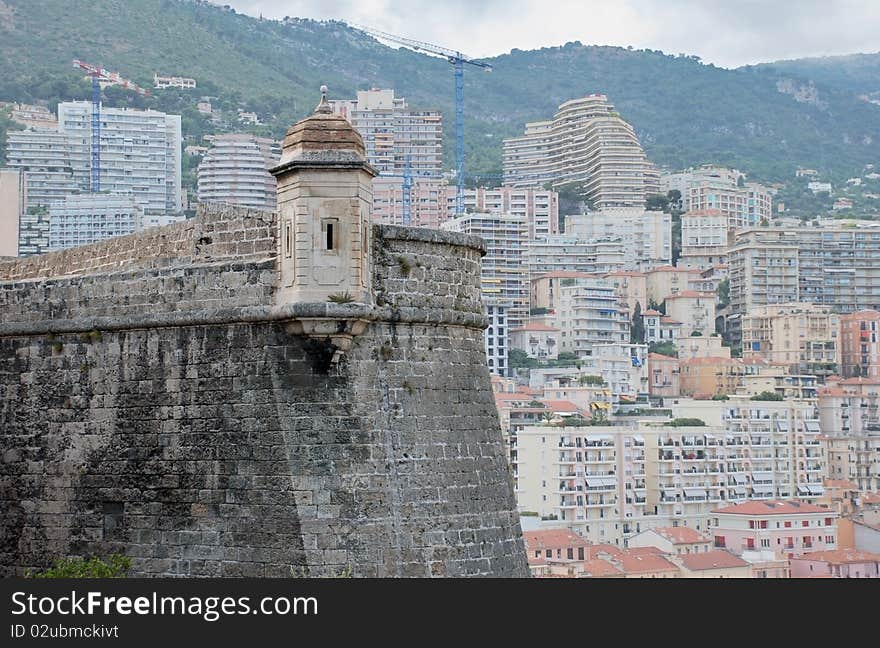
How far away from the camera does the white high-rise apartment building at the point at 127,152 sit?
570 feet

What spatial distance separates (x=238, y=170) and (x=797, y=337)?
56669 mm

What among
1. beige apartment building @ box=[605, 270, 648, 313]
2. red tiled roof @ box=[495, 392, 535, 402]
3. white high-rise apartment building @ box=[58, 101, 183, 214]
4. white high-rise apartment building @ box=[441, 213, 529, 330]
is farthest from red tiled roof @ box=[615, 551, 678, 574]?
white high-rise apartment building @ box=[58, 101, 183, 214]

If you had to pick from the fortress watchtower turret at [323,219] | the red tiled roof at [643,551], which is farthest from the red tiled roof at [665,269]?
the fortress watchtower turret at [323,219]

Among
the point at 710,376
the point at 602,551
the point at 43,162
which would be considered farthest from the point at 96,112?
the point at 602,551

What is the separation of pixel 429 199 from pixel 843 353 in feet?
182

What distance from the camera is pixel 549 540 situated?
80375 millimetres

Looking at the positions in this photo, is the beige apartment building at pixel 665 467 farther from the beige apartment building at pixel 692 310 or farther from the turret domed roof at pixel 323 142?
the turret domed roof at pixel 323 142

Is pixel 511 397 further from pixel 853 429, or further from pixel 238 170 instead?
pixel 238 170

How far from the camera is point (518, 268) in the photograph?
176000 mm

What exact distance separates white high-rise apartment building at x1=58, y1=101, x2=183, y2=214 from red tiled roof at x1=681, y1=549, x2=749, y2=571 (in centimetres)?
10213

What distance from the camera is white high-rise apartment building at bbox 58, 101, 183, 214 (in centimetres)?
17362

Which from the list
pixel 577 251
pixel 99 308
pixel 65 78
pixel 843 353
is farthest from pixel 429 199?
pixel 99 308
